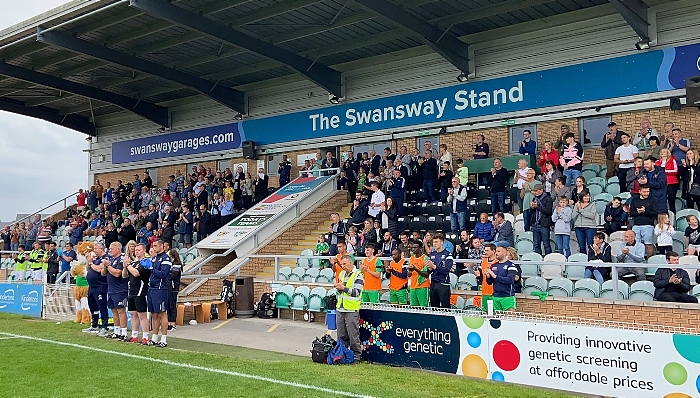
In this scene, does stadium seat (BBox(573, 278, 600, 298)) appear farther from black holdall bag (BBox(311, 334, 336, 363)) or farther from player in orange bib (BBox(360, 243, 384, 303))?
black holdall bag (BBox(311, 334, 336, 363))

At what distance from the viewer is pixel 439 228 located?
16.9 metres

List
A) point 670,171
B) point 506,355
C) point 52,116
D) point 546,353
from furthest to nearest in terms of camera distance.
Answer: point 52,116 < point 670,171 < point 506,355 < point 546,353

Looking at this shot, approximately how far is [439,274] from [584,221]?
3.56 meters

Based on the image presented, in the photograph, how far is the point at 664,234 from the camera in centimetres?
1170

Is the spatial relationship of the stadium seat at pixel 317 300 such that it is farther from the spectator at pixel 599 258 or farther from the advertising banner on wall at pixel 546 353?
the spectator at pixel 599 258

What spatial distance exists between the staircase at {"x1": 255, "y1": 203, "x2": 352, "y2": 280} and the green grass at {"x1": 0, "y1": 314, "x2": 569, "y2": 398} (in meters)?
6.49

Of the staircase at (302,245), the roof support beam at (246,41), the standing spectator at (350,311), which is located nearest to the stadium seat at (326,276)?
the staircase at (302,245)

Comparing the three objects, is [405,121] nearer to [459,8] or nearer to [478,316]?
[459,8]

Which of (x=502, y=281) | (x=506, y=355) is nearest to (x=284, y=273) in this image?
(x=502, y=281)

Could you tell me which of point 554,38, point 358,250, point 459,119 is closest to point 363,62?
point 459,119

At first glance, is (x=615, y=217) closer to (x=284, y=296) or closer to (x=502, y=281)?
(x=502, y=281)

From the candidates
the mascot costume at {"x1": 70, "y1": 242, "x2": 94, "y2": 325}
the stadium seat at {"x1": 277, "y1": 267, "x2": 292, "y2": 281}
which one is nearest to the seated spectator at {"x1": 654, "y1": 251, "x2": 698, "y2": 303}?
the stadium seat at {"x1": 277, "y1": 267, "x2": 292, "y2": 281}

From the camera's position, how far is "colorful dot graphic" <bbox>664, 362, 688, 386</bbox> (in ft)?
22.7

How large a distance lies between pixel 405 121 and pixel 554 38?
17.2 ft
